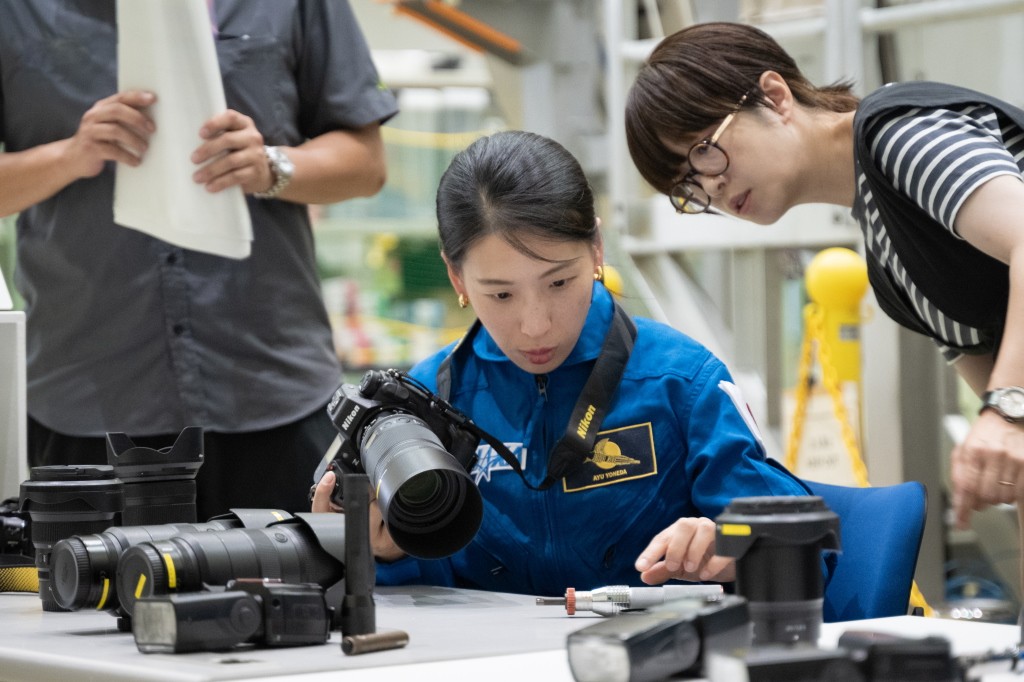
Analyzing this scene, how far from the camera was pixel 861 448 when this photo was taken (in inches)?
116

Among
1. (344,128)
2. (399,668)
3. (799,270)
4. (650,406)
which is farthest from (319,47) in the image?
(799,270)

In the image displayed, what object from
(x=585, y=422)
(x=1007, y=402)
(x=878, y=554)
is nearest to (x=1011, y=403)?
(x=1007, y=402)

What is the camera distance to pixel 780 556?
86 centimetres

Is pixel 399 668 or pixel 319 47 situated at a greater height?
pixel 319 47

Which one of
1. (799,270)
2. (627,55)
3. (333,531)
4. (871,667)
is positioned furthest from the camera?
(799,270)

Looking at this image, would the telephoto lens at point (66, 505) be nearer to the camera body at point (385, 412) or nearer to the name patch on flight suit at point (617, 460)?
the camera body at point (385, 412)

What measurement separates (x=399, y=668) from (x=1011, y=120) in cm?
90

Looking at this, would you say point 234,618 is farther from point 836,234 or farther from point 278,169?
point 836,234

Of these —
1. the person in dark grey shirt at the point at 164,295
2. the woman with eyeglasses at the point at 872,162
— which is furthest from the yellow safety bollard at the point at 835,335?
the person in dark grey shirt at the point at 164,295

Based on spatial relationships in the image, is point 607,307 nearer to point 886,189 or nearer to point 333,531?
point 886,189

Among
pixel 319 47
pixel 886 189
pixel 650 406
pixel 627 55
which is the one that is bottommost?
pixel 650 406

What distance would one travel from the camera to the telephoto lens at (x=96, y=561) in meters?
1.09

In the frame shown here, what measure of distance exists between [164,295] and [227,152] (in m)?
0.24

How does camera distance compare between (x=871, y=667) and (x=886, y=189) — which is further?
(x=886, y=189)
